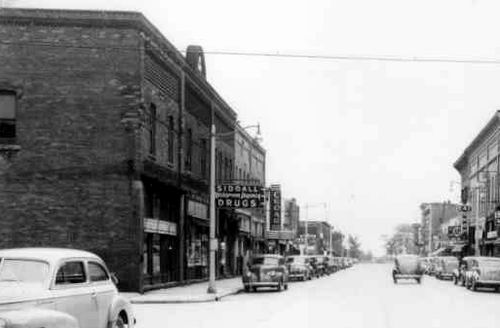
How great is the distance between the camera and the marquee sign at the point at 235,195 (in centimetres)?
4209

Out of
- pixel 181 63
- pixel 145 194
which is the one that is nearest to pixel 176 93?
pixel 181 63

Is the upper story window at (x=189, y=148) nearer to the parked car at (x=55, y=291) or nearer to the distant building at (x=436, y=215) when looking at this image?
the parked car at (x=55, y=291)

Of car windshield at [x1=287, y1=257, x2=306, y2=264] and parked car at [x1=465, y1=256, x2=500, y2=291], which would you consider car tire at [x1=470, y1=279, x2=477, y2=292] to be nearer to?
parked car at [x1=465, y1=256, x2=500, y2=291]

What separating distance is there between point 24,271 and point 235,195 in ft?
101

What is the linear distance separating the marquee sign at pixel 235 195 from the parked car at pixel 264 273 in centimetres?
518

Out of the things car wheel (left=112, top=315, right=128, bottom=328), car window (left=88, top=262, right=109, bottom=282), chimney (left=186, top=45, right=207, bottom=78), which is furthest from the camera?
chimney (left=186, top=45, right=207, bottom=78)

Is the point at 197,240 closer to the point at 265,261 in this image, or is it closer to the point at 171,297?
the point at 265,261

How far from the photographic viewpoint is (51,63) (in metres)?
31.1

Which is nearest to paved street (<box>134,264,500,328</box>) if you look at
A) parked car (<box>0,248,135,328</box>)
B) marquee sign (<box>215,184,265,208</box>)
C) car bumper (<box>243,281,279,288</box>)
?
car bumper (<box>243,281,279,288</box>)

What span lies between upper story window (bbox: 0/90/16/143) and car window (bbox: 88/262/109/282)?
18.8m

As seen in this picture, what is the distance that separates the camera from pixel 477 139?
73750mm

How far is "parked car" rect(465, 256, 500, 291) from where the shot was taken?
3972 cm

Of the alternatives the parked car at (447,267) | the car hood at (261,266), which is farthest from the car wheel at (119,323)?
the parked car at (447,267)

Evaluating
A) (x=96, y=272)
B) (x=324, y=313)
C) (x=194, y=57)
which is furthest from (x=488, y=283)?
(x=96, y=272)
